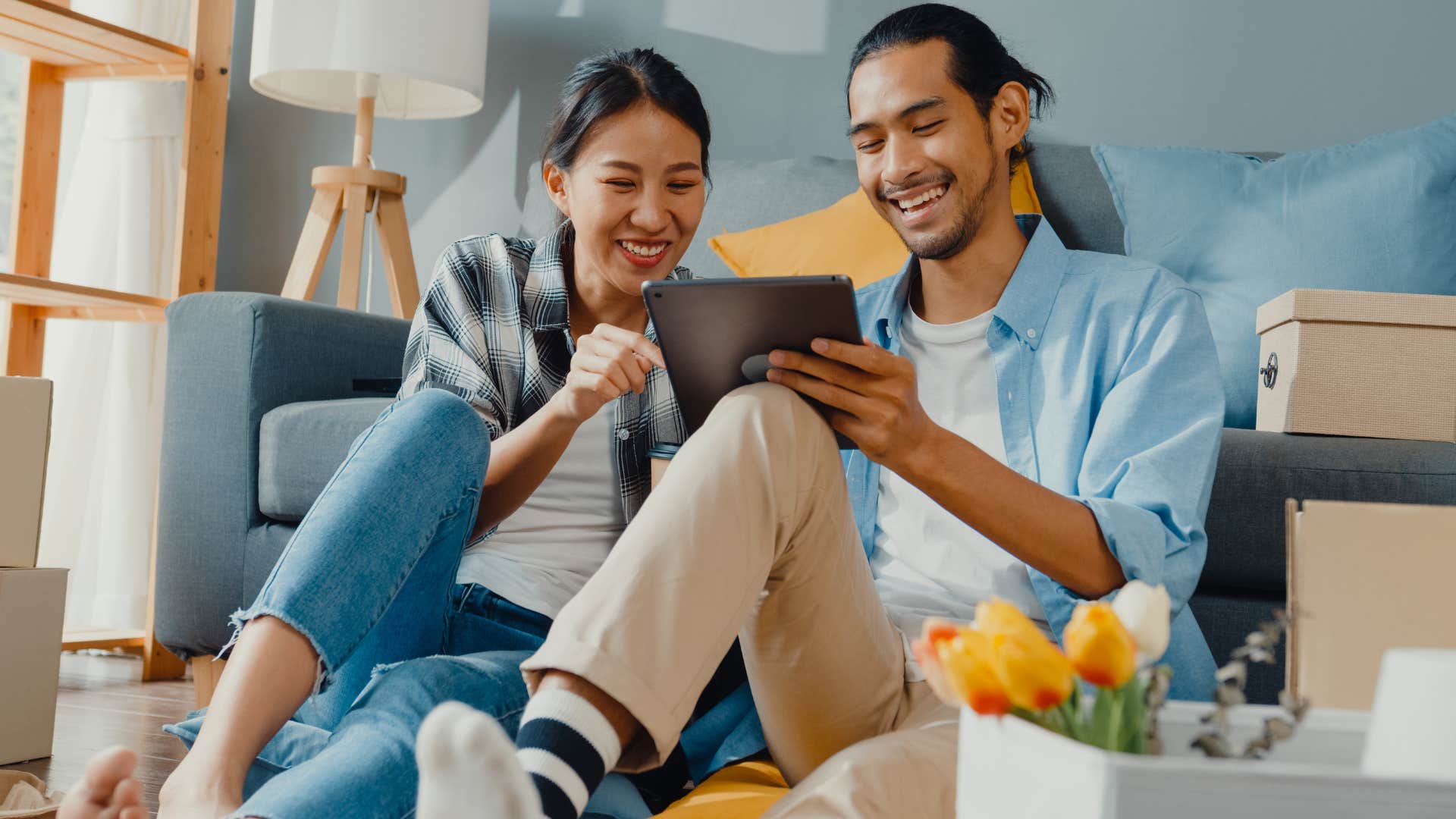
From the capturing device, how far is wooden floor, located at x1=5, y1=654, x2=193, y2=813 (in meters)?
1.56

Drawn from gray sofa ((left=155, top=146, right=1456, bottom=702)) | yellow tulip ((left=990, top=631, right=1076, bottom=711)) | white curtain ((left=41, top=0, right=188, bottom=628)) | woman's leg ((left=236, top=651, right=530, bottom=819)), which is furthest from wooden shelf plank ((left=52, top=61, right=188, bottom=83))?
yellow tulip ((left=990, top=631, right=1076, bottom=711))

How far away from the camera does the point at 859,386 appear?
0.95 metres

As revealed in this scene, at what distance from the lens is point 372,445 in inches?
41.2

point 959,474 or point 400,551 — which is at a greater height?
point 959,474

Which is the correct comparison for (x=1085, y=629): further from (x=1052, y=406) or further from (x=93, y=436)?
(x=93, y=436)

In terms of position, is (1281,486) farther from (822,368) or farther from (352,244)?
(352,244)

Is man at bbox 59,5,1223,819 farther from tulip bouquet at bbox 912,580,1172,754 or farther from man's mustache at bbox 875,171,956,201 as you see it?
tulip bouquet at bbox 912,580,1172,754

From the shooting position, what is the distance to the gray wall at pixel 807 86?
221cm

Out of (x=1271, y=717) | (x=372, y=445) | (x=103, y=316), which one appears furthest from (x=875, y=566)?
(x=103, y=316)

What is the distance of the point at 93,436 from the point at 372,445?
196 cm

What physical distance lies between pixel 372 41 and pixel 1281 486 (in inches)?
69.9

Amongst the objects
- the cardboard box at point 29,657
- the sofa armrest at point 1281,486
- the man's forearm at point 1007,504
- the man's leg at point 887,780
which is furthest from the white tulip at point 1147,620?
the cardboard box at point 29,657

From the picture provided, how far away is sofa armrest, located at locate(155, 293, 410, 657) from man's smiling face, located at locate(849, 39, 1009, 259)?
37.1 inches

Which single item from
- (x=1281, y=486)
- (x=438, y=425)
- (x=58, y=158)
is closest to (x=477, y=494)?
(x=438, y=425)
